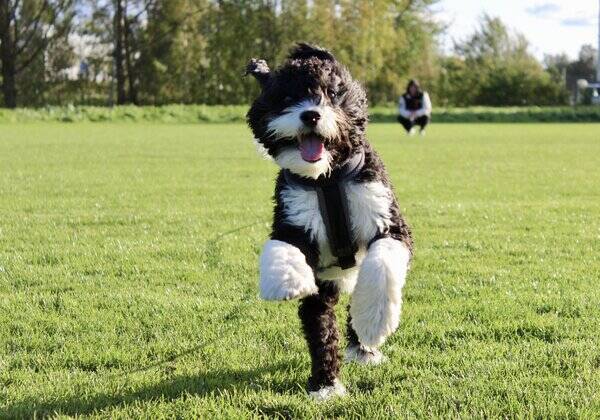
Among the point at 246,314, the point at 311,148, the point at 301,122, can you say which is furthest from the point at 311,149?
the point at 246,314

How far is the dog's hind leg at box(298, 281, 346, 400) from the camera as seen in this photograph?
3.82 metres

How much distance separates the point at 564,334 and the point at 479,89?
68.6 m

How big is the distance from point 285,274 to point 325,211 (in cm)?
47

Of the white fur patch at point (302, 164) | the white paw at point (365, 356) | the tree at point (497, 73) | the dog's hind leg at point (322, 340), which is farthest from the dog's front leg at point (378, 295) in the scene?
the tree at point (497, 73)

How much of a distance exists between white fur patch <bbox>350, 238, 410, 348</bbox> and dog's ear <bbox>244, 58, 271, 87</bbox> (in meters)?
1.08

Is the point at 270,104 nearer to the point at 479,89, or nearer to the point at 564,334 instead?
the point at 564,334

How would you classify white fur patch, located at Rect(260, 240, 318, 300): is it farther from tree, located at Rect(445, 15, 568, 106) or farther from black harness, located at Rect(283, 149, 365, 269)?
tree, located at Rect(445, 15, 568, 106)

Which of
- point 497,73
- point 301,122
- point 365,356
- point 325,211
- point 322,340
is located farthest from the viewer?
point 497,73

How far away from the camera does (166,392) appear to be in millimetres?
3904

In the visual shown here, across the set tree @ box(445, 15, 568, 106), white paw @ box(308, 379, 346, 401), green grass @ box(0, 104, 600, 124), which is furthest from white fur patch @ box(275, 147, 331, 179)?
tree @ box(445, 15, 568, 106)

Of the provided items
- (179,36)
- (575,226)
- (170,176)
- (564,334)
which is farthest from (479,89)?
(564,334)

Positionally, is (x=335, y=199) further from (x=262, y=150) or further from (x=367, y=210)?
(x=262, y=150)

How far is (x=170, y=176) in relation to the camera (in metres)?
15.4

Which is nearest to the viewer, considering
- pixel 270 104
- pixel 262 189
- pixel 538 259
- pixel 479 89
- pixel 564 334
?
pixel 270 104
